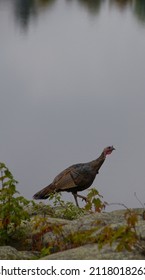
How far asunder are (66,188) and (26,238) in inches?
150

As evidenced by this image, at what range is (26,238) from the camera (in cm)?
719

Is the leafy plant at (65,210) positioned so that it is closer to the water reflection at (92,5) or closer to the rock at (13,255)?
the rock at (13,255)

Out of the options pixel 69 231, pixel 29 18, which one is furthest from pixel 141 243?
pixel 29 18

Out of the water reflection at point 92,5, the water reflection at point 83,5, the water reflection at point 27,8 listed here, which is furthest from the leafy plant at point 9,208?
the water reflection at point 92,5

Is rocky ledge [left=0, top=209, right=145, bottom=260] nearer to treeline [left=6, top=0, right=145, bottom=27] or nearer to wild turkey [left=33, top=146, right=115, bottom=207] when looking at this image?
wild turkey [left=33, top=146, right=115, bottom=207]

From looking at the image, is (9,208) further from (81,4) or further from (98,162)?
(81,4)

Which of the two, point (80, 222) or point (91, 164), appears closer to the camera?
point (80, 222)

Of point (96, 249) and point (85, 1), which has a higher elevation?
point (85, 1)

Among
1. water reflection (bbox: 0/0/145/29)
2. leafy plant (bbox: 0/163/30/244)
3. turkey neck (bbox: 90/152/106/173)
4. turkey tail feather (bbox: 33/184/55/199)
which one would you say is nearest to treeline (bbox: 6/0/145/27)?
water reflection (bbox: 0/0/145/29)

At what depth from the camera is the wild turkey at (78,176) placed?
10.9m

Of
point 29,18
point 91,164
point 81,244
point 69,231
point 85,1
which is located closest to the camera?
point 81,244

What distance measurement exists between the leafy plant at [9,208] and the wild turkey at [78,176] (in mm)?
3685

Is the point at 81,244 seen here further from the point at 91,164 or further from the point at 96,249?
the point at 91,164
